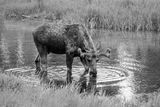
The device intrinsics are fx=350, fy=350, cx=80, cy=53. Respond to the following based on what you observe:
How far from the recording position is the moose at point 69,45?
10047mm

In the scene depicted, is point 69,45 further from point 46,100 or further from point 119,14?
point 119,14

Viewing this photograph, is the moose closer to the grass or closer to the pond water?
the pond water

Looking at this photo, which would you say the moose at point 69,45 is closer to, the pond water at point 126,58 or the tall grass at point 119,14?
the pond water at point 126,58

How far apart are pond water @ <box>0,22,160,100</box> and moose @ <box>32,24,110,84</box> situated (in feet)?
3.01

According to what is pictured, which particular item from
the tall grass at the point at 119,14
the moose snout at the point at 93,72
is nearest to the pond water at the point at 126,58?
the moose snout at the point at 93,72

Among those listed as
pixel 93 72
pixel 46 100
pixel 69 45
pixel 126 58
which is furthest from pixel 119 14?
pixel 46 100

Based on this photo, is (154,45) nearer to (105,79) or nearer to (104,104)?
(105,79)

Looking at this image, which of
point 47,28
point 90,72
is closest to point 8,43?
point 47,28

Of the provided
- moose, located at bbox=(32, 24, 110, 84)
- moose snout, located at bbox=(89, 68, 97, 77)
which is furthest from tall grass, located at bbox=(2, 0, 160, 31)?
moose snout, located at bbox=(89, 68, 97, 77)

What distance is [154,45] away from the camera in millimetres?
17750

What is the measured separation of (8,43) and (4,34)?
14.8ft

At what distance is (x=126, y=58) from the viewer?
1382cm

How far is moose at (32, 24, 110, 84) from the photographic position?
1005cm

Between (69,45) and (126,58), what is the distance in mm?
4154
